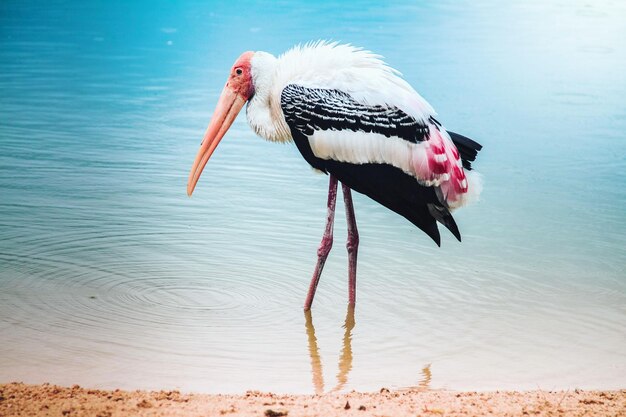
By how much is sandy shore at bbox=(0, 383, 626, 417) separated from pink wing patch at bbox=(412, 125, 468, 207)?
5.36ft

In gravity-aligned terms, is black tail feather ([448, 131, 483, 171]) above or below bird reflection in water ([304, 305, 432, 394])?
above

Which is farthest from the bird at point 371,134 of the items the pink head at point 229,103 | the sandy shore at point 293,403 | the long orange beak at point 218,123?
the sandy shore at point 293,403

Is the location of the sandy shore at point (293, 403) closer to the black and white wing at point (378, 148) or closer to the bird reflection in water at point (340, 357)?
the bird reflection in water at point (340, 357)

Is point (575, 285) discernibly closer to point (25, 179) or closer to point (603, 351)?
point (603, 351)

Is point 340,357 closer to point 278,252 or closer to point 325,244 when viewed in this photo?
point 325,244

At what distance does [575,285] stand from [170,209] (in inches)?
127

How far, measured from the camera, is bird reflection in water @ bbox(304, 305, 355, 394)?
501 centimetres

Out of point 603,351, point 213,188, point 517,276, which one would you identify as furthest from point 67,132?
point 603,351

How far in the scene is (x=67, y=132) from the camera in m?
10.9

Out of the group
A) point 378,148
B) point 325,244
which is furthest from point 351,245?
point 378,148

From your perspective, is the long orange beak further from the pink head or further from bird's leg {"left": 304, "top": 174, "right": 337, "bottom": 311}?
bird's leg {"left": 304, "top": 174, "right": 337, "bottom": 311}

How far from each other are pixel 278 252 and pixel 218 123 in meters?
1.16

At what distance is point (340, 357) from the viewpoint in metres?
5.36

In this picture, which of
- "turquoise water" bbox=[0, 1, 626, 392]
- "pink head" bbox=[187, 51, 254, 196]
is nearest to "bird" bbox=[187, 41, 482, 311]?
"pink head" bbox=[187, 51, 254, 196]
